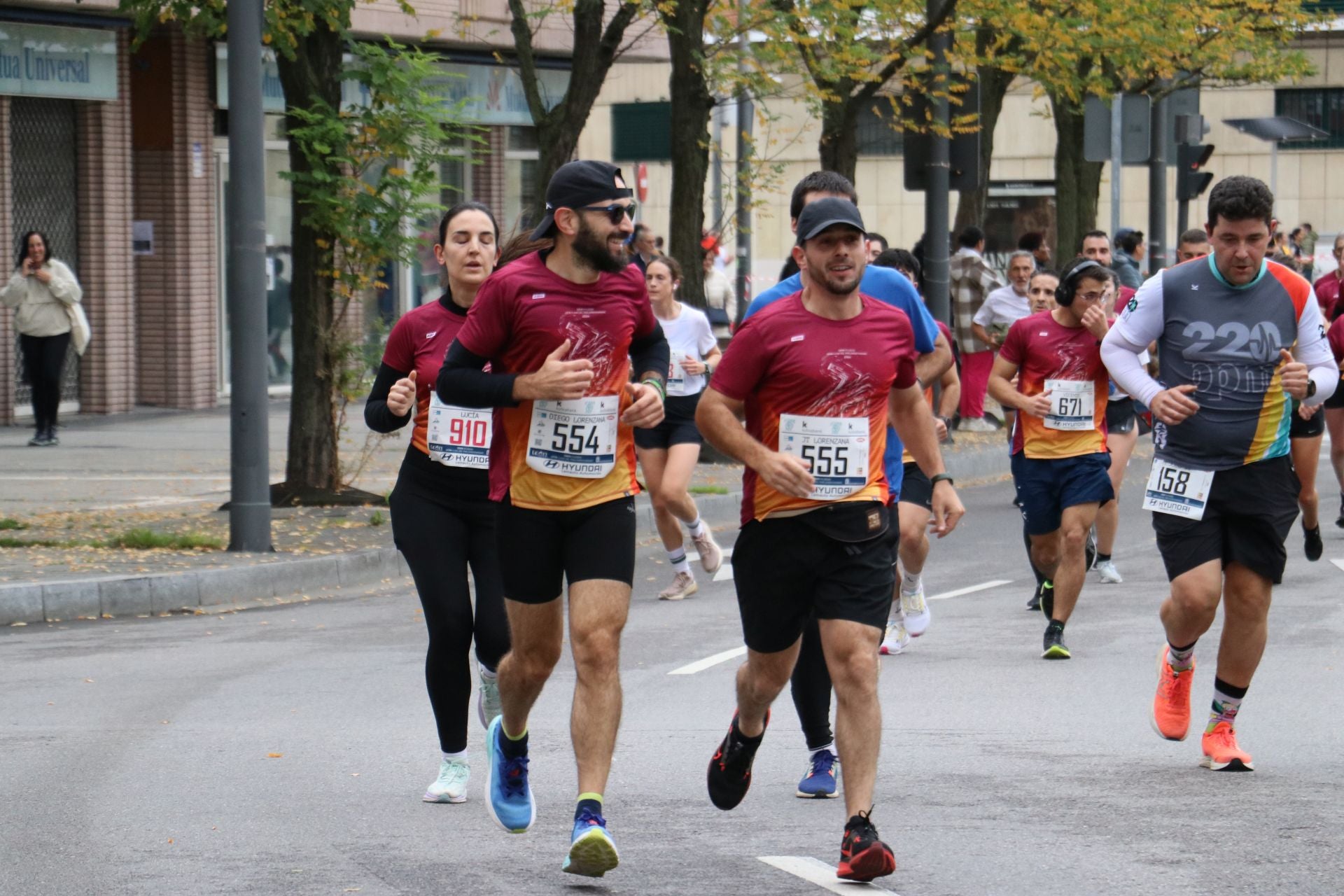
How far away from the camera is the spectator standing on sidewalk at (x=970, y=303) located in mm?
20531

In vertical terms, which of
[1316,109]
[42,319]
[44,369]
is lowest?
[44,369]

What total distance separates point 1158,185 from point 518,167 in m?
8.38

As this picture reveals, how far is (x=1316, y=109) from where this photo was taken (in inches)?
1940

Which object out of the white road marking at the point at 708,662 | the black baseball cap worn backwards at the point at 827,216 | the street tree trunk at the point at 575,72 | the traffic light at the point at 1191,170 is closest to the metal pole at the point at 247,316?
the street tree trunk at the point at 575,72

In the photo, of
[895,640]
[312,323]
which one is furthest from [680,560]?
[312,323]

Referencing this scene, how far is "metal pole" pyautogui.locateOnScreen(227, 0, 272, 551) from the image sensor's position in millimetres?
12648

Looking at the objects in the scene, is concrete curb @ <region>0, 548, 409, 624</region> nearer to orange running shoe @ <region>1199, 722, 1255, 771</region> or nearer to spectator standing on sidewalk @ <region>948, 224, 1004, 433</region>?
orange running shoe @ <region>1199, 722, 1255, 771</region>

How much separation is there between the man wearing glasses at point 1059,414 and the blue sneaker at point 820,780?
132 inches

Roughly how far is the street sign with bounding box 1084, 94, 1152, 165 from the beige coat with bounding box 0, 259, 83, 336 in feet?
37.7

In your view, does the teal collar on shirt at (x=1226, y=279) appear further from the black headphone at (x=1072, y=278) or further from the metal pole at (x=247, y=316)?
the metal pole at (x=247, y=316)

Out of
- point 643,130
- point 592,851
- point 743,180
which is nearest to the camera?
point 592,851

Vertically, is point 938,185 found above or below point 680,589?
above

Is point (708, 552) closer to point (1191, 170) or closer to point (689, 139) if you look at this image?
point (689, 139)

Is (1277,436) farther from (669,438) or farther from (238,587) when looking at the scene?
(238,587)
